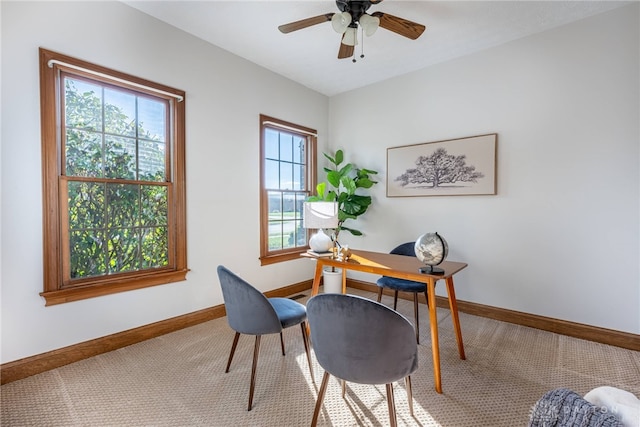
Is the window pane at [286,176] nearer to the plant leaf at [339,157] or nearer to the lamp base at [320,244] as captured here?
the plant leaf at [339,157]

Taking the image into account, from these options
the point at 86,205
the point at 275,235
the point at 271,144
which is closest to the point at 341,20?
the point at 271,144

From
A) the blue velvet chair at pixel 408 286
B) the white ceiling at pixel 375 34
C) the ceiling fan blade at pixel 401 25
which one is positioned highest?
the white ceiling at pixel 375 34

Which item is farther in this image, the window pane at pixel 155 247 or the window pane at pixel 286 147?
the window pane at pixel 286 147

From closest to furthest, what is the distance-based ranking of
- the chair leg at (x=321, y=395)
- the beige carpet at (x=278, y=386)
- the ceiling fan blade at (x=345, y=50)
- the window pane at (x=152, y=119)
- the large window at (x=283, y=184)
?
the chair leg at (x=321, y=395) < the beige carpet at (x=278, y=386) < the ceiling fan blade at (x=345, y=50) < the window pane at (x=152, y=119) < the large window at (x=283, y=184)

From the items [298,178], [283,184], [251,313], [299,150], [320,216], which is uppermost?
[299,150]

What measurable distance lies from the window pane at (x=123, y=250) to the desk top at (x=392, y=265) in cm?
158

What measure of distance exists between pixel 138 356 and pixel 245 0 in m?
3.00

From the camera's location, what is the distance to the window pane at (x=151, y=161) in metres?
2.67

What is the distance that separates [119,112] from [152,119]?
27 centimetres

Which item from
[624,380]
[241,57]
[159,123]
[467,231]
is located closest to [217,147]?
[159,123]

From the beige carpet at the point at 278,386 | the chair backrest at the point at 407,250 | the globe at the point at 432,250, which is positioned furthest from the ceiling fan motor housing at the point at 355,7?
the beige carpet at the point at 278,386

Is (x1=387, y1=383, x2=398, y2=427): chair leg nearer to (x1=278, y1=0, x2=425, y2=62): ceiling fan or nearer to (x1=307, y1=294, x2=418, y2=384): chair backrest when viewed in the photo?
(x1=307, y1=294, x2=418, y2=384): chair backrest

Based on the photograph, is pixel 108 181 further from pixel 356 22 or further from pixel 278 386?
pixel 356 22

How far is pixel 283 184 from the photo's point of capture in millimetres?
3990
